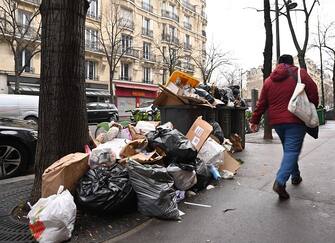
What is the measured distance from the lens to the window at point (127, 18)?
41.6m

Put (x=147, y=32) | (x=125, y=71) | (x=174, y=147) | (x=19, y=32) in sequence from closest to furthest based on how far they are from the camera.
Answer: (x=174, y=147)
(x=19, y=32)
(x=125, y=71)
(x=147, y=32)

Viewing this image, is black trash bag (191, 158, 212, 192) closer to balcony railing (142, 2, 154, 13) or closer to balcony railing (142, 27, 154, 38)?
balcony railing (142, 27, 154, 38)

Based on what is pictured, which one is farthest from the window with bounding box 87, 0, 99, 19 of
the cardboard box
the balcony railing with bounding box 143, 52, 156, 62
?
the cardboard box

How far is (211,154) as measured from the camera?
5750mm

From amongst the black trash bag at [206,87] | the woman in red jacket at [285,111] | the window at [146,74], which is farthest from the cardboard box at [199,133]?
the window at [146,74]

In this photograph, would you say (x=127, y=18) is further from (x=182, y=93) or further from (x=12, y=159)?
(x=12, y=159)

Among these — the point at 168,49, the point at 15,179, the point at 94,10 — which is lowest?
the point at 15,179

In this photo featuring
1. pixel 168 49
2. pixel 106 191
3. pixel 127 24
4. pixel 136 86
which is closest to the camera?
pixel 106 191

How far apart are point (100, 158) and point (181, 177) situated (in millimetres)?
1071

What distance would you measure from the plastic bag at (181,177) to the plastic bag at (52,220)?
4.88 feet

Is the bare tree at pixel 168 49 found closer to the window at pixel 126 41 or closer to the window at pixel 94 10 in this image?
the window at pixel 126 41

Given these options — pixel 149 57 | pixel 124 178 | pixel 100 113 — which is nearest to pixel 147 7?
pixel 149 57

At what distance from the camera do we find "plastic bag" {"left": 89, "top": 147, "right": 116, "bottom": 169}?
4.16 meters

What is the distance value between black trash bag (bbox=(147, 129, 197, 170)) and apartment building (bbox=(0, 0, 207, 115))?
87.3ft
